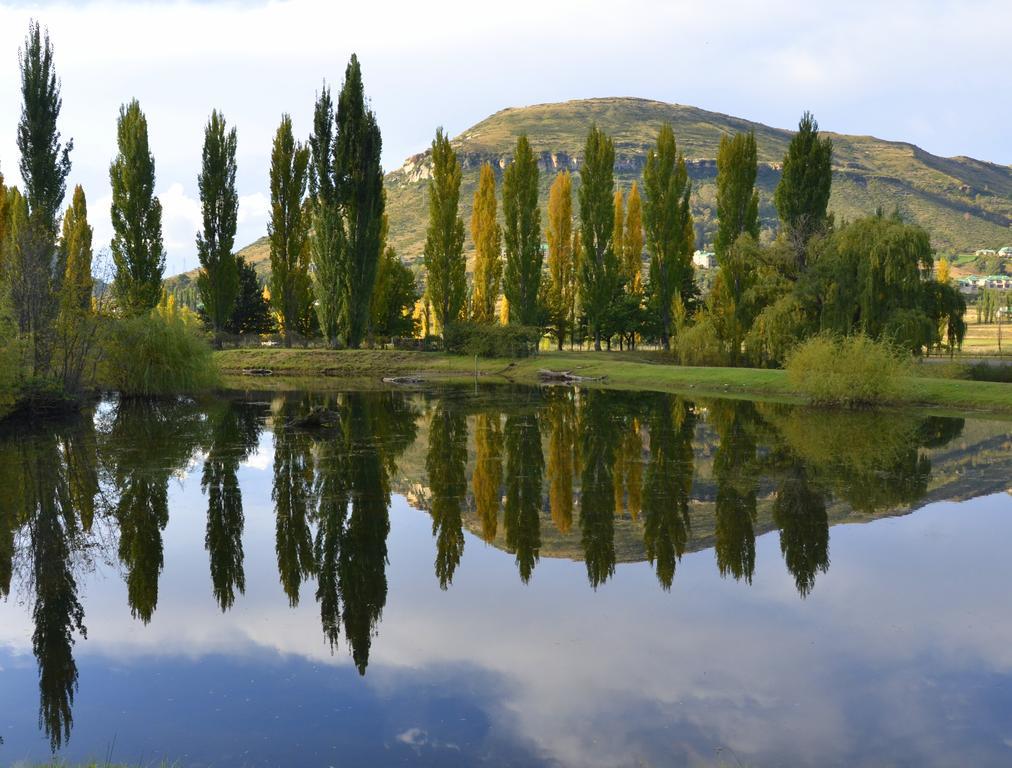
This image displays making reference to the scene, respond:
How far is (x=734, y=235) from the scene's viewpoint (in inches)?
1996

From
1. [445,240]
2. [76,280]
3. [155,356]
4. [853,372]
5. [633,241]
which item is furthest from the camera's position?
[633,241]

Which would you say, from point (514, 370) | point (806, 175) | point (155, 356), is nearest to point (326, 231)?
point (514, 370)

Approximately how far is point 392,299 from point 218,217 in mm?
11760

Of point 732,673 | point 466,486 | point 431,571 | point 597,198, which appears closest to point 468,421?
point 466,486

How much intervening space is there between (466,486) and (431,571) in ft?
16.3

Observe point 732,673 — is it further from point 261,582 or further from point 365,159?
point 365,159

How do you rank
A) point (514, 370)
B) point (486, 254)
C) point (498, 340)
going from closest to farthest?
point (514, 370)
point (498, 340)
point (486, 254)

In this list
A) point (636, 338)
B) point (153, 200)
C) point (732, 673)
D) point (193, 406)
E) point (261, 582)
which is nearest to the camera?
point (732, 673)

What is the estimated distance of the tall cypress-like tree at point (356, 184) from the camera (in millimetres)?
49000

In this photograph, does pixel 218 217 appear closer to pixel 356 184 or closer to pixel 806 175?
pixel 356 184

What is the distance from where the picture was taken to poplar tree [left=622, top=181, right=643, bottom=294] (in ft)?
194

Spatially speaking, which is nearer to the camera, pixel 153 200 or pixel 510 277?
pixel 153 200

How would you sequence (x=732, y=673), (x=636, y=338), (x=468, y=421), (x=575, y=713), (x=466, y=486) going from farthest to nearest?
(x=636, y=338) < (x=468, y=421) < (x=466, y=486) < (x=732, y=673) < (x=575, y=713)

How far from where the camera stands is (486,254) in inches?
→ 2218
